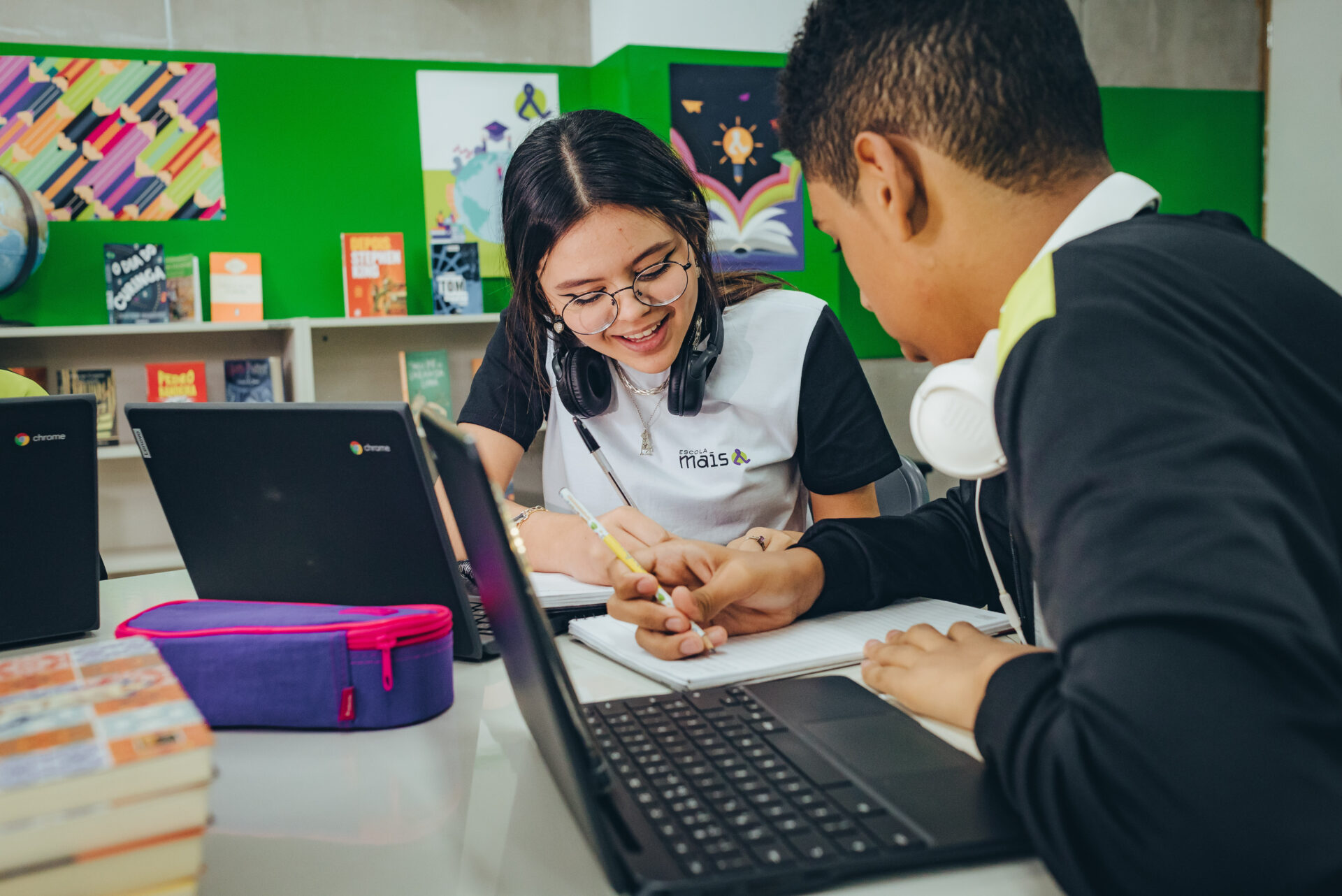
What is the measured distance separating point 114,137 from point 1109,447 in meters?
3.52

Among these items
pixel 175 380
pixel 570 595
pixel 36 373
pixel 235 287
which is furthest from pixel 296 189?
pixel 570 595

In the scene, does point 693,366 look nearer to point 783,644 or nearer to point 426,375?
point 783,644

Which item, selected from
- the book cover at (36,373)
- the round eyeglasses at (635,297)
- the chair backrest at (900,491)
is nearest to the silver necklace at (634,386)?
the round eyeglasses at (635,297)

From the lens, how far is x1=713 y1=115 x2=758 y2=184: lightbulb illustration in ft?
11.5

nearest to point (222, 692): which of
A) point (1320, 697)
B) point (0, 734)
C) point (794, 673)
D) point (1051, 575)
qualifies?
point (0, 734)

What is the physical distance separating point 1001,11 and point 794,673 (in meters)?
0.58

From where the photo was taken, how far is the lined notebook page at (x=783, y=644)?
88 centimetres

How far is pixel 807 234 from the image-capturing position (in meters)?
3.66

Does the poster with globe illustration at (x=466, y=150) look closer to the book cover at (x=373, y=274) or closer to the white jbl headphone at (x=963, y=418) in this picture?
the book cover at (x=373, y=274)

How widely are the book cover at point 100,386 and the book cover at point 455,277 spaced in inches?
42.5

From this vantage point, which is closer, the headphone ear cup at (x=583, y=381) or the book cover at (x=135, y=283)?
the headphone ear cup at (x=583, y=381)

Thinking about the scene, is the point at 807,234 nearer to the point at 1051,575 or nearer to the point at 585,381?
the point at 585,381

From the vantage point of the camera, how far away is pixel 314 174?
3387 mm

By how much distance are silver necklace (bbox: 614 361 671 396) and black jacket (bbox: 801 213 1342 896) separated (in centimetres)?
104
